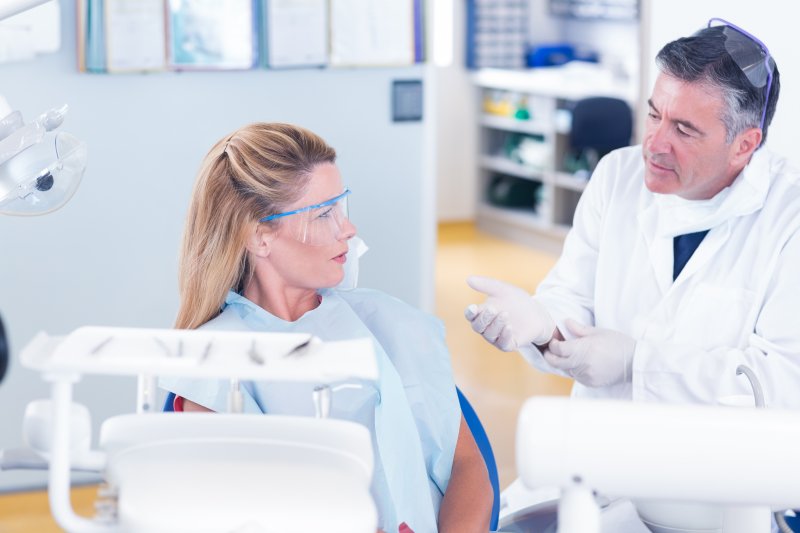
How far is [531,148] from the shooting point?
6062mm

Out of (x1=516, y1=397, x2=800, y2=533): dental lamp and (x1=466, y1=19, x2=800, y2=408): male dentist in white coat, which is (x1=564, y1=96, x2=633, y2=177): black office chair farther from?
(x1=516, y1=397, x2=800, y2=533): dental lamp

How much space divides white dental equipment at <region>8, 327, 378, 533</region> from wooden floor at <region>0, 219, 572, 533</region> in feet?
3.16

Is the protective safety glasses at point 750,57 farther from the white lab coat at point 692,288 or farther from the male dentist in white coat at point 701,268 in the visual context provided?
the white lab coat at point 692,288

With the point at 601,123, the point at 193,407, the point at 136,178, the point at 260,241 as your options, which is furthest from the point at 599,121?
the point at 193,407

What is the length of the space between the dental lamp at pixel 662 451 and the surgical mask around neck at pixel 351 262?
956mm

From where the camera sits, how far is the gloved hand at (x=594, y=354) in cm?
181

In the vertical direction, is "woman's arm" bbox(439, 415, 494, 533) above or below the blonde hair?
below

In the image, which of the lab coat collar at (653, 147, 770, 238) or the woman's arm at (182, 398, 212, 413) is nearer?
the woman's arm at (182, 398, 212, 413)

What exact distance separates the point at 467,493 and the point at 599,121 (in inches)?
148

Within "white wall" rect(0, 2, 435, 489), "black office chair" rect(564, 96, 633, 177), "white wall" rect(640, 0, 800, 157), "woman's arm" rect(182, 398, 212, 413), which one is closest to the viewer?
"woman's arm" rect(182, 398, 212, 413)

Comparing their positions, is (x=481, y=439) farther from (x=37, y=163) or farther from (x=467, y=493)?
(x=37, y=163)

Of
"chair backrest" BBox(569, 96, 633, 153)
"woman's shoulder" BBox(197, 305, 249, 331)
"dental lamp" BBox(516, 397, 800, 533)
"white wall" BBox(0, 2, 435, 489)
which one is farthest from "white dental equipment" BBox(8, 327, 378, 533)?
"chair backrest" BBox(569, 96, 633, 153)

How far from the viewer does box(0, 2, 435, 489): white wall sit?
9.18 ft

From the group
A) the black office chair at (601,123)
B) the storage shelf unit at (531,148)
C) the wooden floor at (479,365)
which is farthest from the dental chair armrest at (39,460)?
the storage shelf unit at (531,148)
